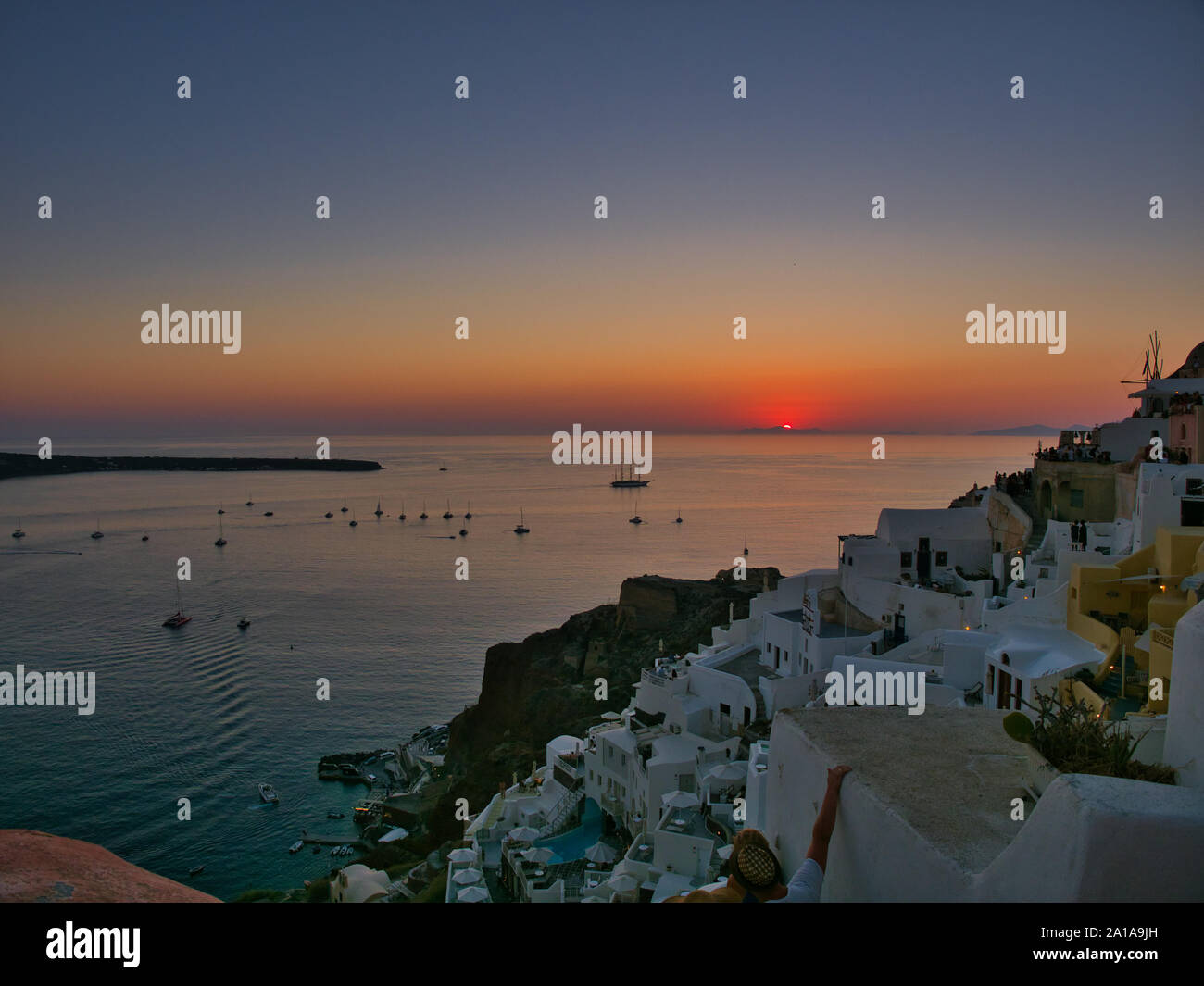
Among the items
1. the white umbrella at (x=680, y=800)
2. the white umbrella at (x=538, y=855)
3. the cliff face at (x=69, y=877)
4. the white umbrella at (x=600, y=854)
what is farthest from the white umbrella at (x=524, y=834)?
the cliff face at (x=69, y=877)

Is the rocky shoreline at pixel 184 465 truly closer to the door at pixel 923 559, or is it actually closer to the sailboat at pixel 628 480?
the sailboat at pixel 628 480

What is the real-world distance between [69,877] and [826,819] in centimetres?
245

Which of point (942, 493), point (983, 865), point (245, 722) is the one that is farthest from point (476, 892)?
point (942, 493)

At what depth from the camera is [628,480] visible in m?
108

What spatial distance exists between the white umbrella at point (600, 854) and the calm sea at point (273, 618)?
26.5 feet

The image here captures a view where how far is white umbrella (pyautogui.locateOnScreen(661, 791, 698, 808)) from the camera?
1343 cm

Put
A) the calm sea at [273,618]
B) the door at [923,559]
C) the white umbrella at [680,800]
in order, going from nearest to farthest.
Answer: the white umbrella at [680,800], the door at [923,559], the calm sea at [273,618]

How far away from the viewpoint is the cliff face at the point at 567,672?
2175cm

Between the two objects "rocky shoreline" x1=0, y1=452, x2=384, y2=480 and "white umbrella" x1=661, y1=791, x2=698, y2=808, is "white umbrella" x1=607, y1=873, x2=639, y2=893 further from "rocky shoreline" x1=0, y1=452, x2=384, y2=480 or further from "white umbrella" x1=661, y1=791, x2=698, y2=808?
"rocky shoreline" x1=0, y1=452, x2=384, y2=480

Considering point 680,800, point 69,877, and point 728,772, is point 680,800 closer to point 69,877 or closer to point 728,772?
point 728,772

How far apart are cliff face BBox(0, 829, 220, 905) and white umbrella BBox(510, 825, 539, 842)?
534 inches

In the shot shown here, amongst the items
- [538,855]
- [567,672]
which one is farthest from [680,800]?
[567,672]

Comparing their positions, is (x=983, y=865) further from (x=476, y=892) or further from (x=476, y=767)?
(x=476, y=767)
